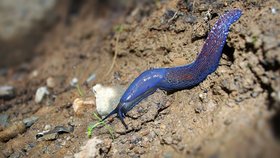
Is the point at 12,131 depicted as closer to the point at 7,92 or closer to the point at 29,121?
the point at 29,121

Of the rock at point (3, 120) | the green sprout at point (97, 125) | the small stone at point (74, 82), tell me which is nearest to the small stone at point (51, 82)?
the small stone at point (74, 82)

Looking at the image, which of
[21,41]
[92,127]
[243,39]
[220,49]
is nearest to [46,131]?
[92,127]

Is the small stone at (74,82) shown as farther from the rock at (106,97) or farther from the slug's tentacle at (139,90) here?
the slug's tentacle at (139,90)

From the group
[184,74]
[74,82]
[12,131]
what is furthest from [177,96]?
[12,131]

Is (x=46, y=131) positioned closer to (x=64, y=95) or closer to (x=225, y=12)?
(x=64, y=95)

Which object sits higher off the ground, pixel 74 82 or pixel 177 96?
pixel 74 82

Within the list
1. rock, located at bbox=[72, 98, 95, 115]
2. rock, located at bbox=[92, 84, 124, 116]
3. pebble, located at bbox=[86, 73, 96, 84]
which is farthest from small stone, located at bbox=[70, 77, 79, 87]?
rock, located at bbox=[72, 98, 95, 115]

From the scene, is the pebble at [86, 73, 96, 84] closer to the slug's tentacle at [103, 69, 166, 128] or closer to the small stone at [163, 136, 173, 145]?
the slug's tentacle at [103, 69, 166, 128]
